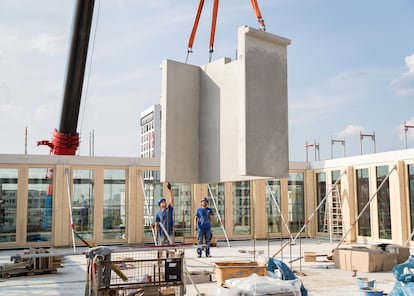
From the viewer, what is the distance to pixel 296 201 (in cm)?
1734

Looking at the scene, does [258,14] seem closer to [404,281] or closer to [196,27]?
[196,27]

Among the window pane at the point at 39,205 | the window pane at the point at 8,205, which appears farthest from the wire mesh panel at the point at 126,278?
the window pane at the point at 8,205

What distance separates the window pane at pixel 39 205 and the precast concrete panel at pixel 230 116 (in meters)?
9.40

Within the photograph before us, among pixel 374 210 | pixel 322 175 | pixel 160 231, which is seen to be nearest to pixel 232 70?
pixel 160 231

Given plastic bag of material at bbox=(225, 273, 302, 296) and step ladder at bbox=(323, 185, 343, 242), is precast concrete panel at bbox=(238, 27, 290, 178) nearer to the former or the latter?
plastic bag of material at bbox=(225, 273, 302, 296)

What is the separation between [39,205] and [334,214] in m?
9.17

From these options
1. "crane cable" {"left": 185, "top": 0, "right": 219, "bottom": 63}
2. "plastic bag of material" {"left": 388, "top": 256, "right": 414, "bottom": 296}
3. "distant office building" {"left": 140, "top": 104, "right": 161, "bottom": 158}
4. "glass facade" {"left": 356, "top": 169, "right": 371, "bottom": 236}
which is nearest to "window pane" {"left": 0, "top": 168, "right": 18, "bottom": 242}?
"crane cable" {"left": 185, "top": 0, "right": 219, "bottom": 63}

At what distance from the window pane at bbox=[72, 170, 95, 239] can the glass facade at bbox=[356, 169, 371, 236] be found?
810 centimetres

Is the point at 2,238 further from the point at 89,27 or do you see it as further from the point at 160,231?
the point at 89,27

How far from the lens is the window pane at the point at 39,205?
14067mm

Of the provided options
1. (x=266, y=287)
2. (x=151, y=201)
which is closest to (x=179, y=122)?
(x=266, y=287)

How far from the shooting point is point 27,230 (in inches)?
551

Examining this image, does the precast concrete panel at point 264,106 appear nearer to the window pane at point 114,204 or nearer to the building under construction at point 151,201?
the building under construction at point 151,201

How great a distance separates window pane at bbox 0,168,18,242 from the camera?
Answer: 13836 mm
